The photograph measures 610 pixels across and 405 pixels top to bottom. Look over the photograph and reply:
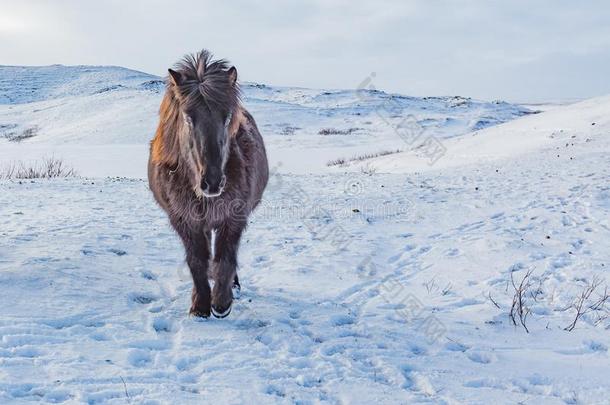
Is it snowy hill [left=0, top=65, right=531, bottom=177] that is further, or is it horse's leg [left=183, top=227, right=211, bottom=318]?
snowy hill [left=0, top=65, right=531, bottom=177]

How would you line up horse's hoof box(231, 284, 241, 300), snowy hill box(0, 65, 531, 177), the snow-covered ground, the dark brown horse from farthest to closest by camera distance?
snowy hill box(0, 65, 531, 177)
horse's hoof box(231, 284, 241, 300)
the dark brown horse
the snow-covered ground

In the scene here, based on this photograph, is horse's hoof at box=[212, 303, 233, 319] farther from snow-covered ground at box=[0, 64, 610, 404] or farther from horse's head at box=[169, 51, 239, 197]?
horse's head at box=[169, 51, 239, 197]

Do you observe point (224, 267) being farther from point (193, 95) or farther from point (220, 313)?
point (193, 95)

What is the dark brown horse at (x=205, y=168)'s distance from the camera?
3930 millimetres

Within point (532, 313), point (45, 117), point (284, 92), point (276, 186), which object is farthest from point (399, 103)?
point (532, 313)

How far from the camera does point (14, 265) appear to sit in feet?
17.9

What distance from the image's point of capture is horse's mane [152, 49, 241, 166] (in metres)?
4.03

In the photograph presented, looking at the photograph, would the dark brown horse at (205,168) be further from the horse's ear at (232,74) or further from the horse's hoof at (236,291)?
the horse's hoof at (236,291)

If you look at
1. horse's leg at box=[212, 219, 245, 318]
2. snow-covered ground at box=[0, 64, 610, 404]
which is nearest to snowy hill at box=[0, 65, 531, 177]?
snow-covered ground at box=[0, 64, 610, 404]

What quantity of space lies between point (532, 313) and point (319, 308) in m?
2.26

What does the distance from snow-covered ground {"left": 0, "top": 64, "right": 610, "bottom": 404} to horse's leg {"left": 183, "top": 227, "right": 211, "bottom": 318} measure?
0.71 ft

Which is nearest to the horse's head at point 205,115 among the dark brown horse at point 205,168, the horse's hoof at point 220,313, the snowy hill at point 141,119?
the dark brown horse at point 205,168

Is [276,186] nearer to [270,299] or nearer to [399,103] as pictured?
[270,299]

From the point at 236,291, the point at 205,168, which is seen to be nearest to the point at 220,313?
the point at 236,291
